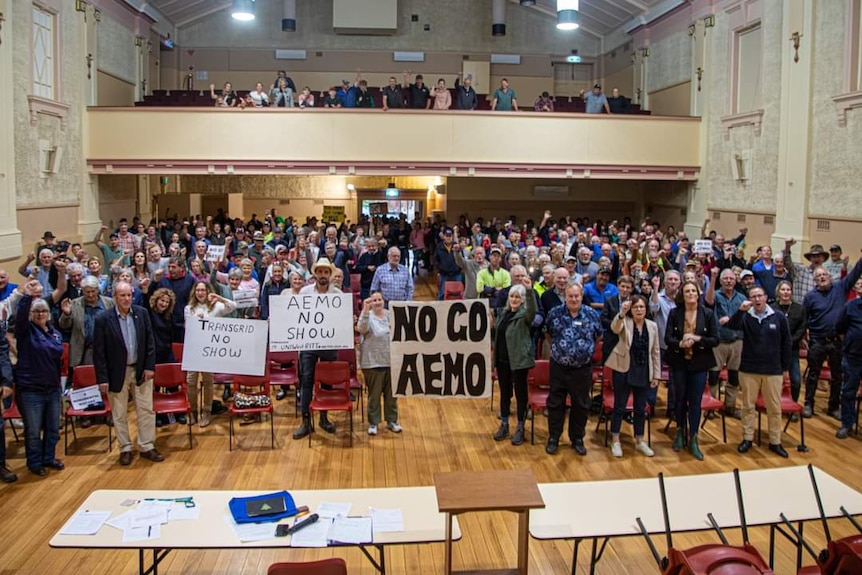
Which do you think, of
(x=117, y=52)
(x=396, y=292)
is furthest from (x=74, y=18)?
(x=396, y=292)

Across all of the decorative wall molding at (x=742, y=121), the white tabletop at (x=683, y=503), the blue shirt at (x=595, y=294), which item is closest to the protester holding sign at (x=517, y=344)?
the blue shirt at (x=595, y=294)

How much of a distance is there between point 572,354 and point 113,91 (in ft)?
56.4

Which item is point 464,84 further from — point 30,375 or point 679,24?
point 30,375

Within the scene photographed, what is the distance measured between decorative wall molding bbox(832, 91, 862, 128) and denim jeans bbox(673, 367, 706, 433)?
8706 mm

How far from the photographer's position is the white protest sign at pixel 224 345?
831cm

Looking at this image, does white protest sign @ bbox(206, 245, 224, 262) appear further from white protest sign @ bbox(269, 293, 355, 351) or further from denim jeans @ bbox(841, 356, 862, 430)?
denim jeans @ bbox(841, 356, 862, 430)

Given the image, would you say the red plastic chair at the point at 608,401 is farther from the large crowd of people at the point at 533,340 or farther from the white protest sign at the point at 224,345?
the white protest sign at the point at 224,345

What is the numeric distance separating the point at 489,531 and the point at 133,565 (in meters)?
2.94

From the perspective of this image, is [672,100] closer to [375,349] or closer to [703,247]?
[703,247]

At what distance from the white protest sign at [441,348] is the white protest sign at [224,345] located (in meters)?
1.74

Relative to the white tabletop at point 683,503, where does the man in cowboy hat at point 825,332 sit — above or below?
above

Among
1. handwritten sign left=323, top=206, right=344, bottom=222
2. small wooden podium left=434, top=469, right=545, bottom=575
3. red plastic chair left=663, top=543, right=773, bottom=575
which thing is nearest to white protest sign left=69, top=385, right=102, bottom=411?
small wooden podium left=434, top=469, right=545, bottom=575

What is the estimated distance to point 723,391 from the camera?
10.5 metres

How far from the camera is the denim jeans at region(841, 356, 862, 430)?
28.9 ft
